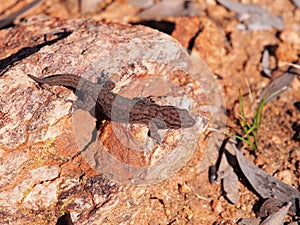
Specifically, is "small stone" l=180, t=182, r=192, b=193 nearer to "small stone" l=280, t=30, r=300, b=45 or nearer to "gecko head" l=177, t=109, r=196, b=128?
"gecko head" l=177, t=109, r=196, b=128

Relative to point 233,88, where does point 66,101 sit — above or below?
above

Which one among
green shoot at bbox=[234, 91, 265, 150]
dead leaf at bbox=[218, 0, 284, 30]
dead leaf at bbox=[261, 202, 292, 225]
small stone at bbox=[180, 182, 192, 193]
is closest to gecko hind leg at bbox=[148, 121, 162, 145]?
small stone at bbox=[180, 182, 192, 193]

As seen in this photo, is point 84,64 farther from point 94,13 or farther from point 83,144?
point 94,13

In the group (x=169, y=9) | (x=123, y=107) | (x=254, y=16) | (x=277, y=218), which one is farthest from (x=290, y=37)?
(x=123, y=107)

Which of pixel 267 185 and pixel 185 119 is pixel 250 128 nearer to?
pixel 267 185

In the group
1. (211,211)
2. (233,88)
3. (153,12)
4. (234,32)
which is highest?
(153,12)

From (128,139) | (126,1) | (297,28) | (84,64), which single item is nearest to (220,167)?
(128,139)

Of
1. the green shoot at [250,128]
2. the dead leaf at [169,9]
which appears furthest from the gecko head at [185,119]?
the dead leaf at [169,9]

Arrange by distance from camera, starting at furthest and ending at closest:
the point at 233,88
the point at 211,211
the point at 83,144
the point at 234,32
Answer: the point at 234,32
the point at 233,88
the point at 211,211
the point at 83,144
